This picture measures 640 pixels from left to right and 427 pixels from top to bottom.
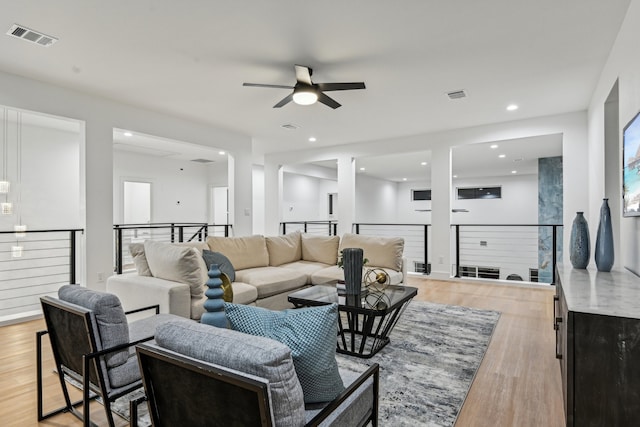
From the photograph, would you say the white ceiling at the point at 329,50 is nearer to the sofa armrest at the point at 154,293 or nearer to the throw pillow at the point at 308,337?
the sofa armrest at the point at 154,293

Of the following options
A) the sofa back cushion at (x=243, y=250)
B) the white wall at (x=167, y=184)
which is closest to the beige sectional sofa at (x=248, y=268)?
the sofa back cushion at (x=243, y=250)

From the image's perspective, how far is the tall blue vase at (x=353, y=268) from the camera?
3.04m

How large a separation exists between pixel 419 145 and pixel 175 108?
403 centimetres

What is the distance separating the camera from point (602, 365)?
1.50 m

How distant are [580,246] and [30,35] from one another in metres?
4.64

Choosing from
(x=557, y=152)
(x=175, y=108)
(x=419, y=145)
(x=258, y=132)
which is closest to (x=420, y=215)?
(x=557, y=152)

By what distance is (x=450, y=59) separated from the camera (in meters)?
3.34

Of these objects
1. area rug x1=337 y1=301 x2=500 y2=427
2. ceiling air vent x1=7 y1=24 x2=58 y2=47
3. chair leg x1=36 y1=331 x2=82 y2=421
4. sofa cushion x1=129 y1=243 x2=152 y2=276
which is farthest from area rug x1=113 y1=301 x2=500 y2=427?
ceiling air vent x1=7 y1=24 x2=58 y2=47

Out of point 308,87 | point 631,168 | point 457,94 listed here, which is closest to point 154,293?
point 308,87

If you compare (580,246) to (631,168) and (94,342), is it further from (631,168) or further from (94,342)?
(94,342)

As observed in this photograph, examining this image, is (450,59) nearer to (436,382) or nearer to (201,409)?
(436,382)

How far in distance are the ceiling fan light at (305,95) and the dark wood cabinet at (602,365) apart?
108 inches

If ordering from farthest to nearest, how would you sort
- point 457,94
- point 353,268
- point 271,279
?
point 457,94 < point 271,279 < point 353,268

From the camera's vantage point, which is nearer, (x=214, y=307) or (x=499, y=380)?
(x=214, y=307)
